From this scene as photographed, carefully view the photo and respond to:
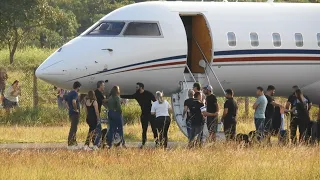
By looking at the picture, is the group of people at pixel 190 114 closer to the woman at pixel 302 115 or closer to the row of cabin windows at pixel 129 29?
the woman at pixel 302 115

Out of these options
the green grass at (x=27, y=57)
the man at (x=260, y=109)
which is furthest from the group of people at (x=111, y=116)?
the green grass at (x=27, y=57)

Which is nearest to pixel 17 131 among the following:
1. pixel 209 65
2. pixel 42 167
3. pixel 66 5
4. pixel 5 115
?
pixel 5 115

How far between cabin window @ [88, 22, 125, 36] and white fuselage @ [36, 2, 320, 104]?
0.13m

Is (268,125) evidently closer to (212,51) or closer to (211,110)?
(211,110)

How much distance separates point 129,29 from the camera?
3080 cm

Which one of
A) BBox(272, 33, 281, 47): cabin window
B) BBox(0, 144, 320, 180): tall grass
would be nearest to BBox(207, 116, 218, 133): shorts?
BBox(0, 144, 320, 180): tall grass

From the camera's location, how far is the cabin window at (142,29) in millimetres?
30750

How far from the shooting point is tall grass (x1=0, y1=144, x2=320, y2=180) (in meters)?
21.4

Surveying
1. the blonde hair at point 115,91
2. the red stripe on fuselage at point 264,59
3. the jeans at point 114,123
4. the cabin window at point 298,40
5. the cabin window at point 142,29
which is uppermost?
the cabin window at point 142,29

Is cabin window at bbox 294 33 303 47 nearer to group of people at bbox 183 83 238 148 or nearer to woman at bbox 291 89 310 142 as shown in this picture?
woman at bbox 291 89 310 142

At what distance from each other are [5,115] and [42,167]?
15537 mm

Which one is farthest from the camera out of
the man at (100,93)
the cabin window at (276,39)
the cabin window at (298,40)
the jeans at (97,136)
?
the cabin window at (298,40)

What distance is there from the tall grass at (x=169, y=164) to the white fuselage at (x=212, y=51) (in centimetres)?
466

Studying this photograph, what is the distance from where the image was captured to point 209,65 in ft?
103
